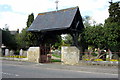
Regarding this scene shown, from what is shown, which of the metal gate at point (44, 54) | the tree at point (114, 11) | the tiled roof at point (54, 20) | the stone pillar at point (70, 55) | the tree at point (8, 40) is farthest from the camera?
the tree at point (8, 40)

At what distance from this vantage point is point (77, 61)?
1838 centimetres

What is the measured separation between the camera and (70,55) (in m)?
18.9

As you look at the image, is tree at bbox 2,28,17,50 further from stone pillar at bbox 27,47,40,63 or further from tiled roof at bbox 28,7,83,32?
stone pillar at bbox 27,47,40,63

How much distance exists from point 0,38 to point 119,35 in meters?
27.7

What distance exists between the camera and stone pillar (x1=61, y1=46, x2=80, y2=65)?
60.6 feet

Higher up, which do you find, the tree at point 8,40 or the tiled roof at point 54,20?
the tiled roof at point 54,20

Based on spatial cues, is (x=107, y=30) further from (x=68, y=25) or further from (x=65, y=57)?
(x=65, y=57)

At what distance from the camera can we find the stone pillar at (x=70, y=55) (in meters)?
18.5

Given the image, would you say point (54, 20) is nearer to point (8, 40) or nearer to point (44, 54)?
point (44, 54)

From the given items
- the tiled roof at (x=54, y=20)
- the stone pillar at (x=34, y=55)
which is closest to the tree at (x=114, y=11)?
the tiled roof at (x=54, y=20)

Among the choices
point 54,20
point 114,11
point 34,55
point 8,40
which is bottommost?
point 34,55

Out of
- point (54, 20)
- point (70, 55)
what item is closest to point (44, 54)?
point (70, 55)

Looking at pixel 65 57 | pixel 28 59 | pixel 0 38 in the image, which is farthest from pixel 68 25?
pixel 0 38

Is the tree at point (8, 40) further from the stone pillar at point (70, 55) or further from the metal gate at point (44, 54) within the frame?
the stone pillar at point (70, 55)
